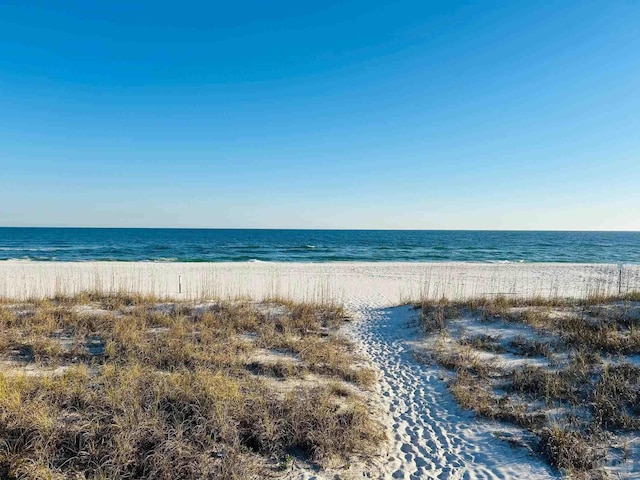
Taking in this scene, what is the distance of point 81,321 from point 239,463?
8.27 metres

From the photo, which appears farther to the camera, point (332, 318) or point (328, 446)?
point (332, 318)

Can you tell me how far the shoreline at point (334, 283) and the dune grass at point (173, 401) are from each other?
238 inches

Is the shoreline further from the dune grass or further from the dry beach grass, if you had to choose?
the dune grass

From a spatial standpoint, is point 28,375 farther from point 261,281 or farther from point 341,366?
point 261,281

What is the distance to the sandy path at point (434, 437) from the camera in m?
4.59

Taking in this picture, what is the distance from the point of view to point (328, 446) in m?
4.75

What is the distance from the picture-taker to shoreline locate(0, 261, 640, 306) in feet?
56.1

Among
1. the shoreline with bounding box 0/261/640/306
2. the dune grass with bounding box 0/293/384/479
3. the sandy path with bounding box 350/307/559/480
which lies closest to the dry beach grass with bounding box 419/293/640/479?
the sandy path with bounding box 350/307/559/480

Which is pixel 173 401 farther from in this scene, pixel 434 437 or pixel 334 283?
pixel 334 283

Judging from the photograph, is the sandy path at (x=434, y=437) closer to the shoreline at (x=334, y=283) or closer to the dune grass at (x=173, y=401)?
the dune grass at (x=173, y=401)

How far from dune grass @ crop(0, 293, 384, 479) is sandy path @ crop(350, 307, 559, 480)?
425 millimetres

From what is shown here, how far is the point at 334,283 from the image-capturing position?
72.6ft

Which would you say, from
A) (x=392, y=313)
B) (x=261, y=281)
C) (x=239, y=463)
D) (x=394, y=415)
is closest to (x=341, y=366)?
(x=394, y=415)

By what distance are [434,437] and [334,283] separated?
55.0 ft
